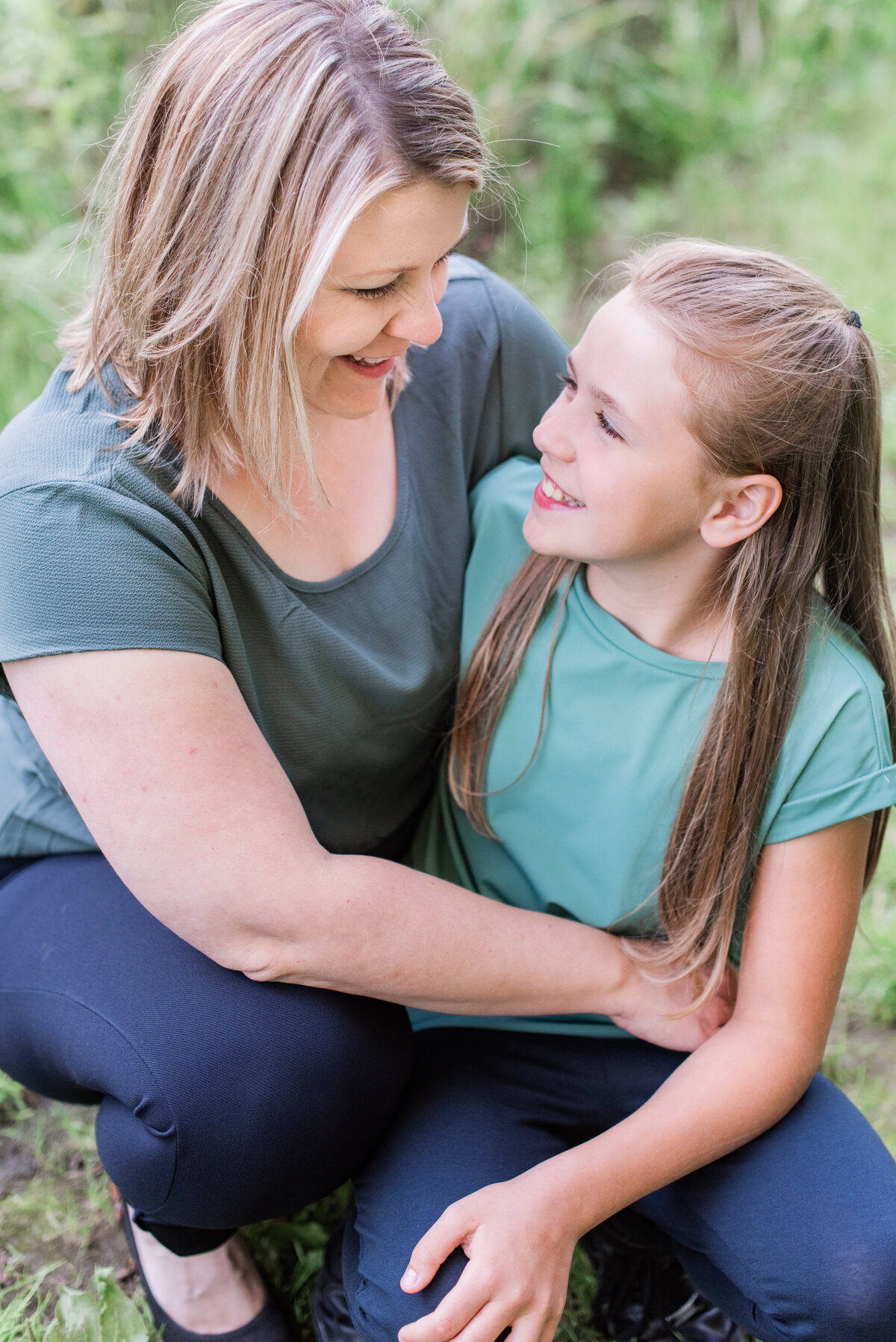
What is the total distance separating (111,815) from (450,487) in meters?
0.66

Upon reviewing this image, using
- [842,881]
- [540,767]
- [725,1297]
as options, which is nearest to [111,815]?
[540,767]

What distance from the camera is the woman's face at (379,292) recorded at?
1.23 metres

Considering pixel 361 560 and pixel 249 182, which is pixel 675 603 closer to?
pixel 361 560

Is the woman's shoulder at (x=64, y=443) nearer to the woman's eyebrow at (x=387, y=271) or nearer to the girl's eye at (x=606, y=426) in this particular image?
the woman's eyebrow at (x=387, y=271)

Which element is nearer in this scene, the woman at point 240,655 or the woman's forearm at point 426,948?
the woman at point 240,655

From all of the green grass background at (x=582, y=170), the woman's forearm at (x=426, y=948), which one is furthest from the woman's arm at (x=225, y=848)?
the green grass background at (x=582, y=170)

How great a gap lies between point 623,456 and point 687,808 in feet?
1.44

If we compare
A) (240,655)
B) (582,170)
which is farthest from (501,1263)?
(582,170)

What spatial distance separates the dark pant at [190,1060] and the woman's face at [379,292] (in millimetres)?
697

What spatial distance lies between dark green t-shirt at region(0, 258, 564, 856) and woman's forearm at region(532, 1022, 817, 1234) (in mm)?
528

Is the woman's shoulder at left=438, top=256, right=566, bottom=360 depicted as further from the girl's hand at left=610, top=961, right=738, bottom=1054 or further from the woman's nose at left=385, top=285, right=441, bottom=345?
the girl's hand at left=610, top=961, right=738, bottom=1054

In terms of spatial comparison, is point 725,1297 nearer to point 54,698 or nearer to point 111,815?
point 111,815

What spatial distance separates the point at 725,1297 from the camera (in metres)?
1.47

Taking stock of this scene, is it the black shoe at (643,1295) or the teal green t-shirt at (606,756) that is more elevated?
the teal green t-shirt at (606,756)
